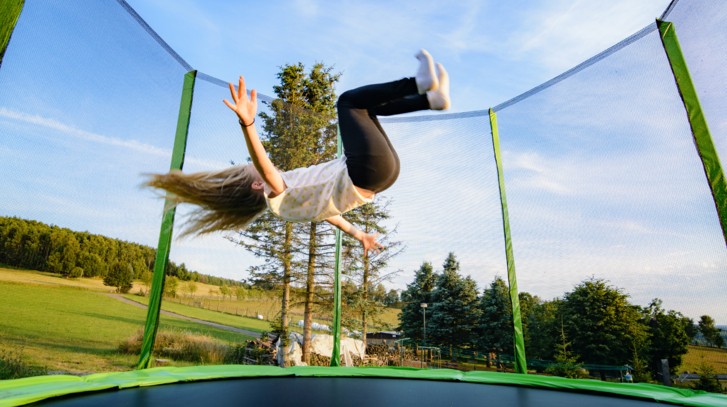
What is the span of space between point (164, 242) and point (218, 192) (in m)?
0.86

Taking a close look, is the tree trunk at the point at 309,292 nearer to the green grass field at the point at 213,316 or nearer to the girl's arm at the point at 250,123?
the green grass field at the point at 213,316

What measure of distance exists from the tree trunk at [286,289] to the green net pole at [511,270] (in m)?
1.75

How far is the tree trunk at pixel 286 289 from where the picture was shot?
140 inches

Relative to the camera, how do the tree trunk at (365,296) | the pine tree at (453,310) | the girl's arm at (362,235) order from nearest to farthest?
1. the girl's arm at (362,235)
2. the pine tree at (453,310)
3. the tree trunk at (365,296)

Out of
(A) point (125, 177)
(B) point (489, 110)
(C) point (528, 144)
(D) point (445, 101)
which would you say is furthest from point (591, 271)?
(A) point (125, 177)

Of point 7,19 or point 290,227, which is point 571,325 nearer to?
point 290,227

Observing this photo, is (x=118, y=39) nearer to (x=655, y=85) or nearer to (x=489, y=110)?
(x=489, y=110)

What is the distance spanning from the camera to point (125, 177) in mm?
2270

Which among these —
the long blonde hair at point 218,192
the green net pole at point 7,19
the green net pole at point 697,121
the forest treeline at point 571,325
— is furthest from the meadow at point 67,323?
the green net pole at point 697,121

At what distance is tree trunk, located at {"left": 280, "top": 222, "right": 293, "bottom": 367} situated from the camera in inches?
140

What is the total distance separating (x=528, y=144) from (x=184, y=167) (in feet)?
7.94

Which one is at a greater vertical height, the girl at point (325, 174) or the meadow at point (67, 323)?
the girl at point (325, 174)

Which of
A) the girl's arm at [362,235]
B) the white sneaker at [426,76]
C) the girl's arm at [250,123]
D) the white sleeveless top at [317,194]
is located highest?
the white sneaker at [426,76]

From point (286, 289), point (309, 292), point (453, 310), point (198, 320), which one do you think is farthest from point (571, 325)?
point (198, 320)
